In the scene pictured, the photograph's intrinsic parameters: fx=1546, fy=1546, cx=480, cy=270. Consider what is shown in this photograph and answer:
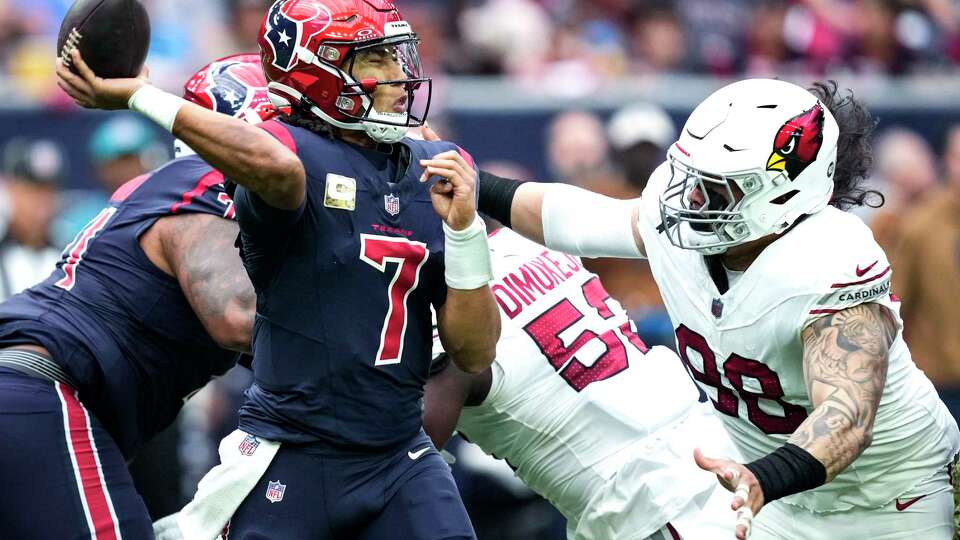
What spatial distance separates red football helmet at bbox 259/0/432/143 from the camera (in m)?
4.00

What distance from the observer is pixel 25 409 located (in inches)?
174

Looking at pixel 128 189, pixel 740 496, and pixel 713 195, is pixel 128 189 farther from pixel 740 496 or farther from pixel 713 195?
pixel 740 496

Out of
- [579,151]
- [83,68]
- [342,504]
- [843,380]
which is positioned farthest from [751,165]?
[579,151]

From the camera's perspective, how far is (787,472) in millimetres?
3727

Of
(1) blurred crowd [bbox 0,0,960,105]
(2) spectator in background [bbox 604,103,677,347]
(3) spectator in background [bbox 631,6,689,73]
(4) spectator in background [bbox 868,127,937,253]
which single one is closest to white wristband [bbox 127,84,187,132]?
(2) spectator in background [bbox 604,103,677,347]

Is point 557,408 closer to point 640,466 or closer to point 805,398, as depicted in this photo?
point 640,466

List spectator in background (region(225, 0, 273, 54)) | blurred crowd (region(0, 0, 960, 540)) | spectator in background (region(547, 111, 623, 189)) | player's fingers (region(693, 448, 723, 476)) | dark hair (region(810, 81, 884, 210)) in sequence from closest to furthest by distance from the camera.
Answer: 1. player's fingers (region(693, 448, 723, 476))
2. dark hair (region(810, 81, 884, 210))
3. blurred crowd (region(0, 0, 960, 540))
4. spectator in background (region(547, 111, 623, 189))
5. spectator in background (region(225, 0, 273, 54))

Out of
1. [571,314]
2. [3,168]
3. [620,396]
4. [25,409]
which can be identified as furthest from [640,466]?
[3,168]

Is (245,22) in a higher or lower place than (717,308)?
lower

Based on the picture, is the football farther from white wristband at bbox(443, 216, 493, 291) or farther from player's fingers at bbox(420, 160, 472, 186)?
white wristband at bbox(443, 216, 493, 291)

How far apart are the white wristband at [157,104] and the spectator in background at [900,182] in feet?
21.0

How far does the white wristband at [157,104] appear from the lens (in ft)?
12.0

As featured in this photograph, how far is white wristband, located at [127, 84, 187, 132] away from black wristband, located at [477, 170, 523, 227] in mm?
1402

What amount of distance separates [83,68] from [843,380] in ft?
6.77
